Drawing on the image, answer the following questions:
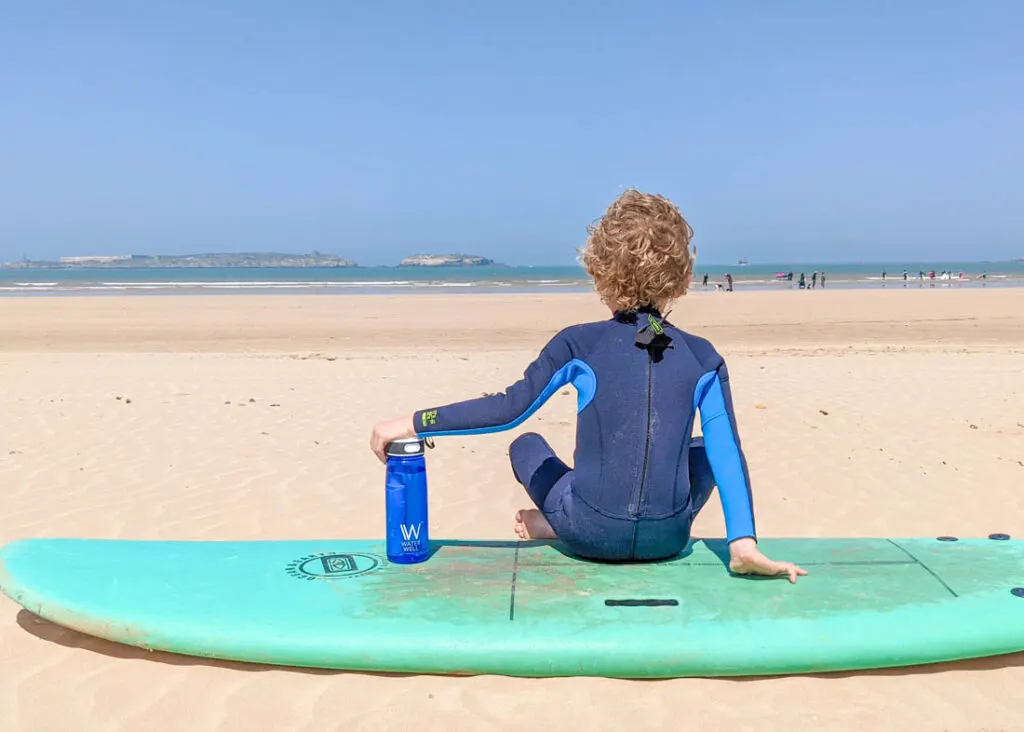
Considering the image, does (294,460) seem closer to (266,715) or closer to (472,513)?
(472,513)

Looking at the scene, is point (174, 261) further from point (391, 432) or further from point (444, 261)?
point (391, 432)

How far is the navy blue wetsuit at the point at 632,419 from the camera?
3.11 metres

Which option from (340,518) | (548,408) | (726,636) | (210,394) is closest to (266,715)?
(726,636)

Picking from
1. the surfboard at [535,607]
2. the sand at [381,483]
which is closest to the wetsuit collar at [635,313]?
the surfboard at [535,607]

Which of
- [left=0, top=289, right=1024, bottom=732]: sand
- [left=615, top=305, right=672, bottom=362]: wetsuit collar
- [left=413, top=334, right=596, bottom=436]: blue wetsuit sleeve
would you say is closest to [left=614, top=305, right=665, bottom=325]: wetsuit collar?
[left=615, top=305, right=672, bottom=362]: wetsuit collar

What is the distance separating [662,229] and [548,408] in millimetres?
5684

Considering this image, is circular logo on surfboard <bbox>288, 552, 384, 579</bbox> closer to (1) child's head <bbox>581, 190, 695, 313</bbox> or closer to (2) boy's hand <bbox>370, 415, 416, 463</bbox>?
(2) boy's hand <bbox>370, 415, 416, 463</bbox>

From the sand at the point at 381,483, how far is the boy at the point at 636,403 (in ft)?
1.98

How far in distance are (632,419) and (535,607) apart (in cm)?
73

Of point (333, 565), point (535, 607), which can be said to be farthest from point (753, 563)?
point (333, 565)

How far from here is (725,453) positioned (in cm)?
320

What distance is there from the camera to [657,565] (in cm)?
346

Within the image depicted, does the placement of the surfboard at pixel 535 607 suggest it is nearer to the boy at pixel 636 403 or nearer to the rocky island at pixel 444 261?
the boy at pixel 636 403

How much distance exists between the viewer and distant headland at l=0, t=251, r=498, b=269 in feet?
520
